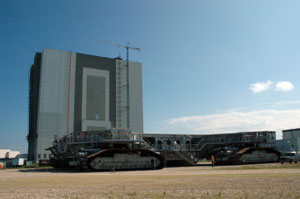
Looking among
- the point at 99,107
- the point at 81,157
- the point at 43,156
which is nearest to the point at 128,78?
the point at 99,107

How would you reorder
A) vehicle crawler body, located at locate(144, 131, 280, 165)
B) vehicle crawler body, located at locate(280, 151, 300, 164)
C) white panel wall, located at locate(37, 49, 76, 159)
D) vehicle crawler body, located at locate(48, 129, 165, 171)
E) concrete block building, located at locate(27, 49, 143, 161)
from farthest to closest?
concrete block building, located at locate(27, 49, 143, 161) < white panel wall, located at locate(37, 49, 76, 159) < vehicle crawler body, located at locate(144, 131, 280, 165) < vehicle crawler body, located at locate(280, 151, 300, 164) < vehicle crawler body, located at locate(48, 129, 165, 171)

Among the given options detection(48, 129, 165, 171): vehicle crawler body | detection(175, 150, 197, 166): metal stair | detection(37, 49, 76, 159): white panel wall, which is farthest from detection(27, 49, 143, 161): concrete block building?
detection(175, 150, 197, 166): metal stair

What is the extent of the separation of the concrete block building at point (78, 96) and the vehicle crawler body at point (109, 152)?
27355 millimetres

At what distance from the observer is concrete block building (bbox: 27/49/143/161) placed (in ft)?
196

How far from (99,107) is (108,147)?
117ft

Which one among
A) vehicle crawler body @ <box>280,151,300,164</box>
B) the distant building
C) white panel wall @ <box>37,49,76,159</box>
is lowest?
the distant building

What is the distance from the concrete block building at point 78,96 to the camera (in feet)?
196

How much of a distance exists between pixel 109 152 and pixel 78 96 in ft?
119

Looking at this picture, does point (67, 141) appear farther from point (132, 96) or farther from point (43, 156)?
point (132, 96)

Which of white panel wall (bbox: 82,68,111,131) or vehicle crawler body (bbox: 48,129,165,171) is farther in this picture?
white panel wall (bbox: 82,68,111,131)

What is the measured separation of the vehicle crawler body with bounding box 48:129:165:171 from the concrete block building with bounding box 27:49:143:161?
2736 cm

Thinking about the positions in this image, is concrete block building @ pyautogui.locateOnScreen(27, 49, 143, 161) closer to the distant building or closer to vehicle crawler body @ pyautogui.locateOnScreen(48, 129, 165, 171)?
vehicle crawler body @ pyautogui.locateOnScreen(48, 129, 165, 171)

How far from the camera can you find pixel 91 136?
32.5 metres

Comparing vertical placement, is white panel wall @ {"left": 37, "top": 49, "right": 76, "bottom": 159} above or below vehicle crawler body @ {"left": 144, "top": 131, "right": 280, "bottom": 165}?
above
